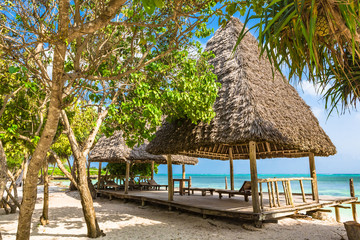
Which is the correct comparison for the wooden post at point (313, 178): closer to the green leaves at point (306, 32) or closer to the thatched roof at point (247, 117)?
the thatched roof at point (247, 117)

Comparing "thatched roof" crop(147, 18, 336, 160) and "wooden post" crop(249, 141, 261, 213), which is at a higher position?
"thatched roof" crop(147, 18, 336, 160)

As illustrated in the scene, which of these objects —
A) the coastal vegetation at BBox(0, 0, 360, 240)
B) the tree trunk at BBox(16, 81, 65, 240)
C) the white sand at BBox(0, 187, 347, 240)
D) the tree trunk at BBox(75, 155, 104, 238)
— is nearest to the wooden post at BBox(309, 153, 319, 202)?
the white sand at BBox(0, 187, 347, 240)

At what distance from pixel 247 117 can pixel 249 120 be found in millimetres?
153

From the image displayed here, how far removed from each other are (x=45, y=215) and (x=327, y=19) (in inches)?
282

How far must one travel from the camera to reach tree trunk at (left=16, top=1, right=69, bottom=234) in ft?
10.3

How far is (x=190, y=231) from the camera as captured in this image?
19.8 feet

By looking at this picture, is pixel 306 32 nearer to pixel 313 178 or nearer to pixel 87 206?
pixel 87 206

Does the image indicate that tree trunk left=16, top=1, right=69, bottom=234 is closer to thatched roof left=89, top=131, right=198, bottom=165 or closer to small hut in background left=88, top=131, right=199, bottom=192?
small hut in background left=88, top=131, right=199, bottom=192

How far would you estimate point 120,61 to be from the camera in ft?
20.2

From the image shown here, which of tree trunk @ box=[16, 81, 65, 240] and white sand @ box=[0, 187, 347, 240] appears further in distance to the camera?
white sand @ box=[0, 187, 347, 240]

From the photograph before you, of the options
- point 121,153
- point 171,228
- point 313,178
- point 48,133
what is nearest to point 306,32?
point 48,133

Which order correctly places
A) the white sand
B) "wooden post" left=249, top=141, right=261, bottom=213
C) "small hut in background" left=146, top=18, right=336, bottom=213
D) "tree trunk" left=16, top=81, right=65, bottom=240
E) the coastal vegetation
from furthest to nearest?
"small hut in background" left=146, top=18, right=336, bottom=213
"wooden post" left=249, top=141, right=261, bottom=213
the white sand
"tree trunk" left=16, top=81, right=65, bottom=240
the coastal vegetation

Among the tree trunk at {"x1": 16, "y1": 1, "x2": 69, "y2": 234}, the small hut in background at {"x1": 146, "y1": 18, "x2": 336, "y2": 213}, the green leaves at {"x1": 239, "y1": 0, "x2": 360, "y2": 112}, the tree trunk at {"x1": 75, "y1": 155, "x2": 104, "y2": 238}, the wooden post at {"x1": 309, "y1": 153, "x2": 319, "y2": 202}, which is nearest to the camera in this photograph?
the green leaves at {"x1": 239, "y1": 0, "x2": 360, "y2": 112}

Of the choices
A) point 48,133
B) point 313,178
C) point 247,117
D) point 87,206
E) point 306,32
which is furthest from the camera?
point 313,178
